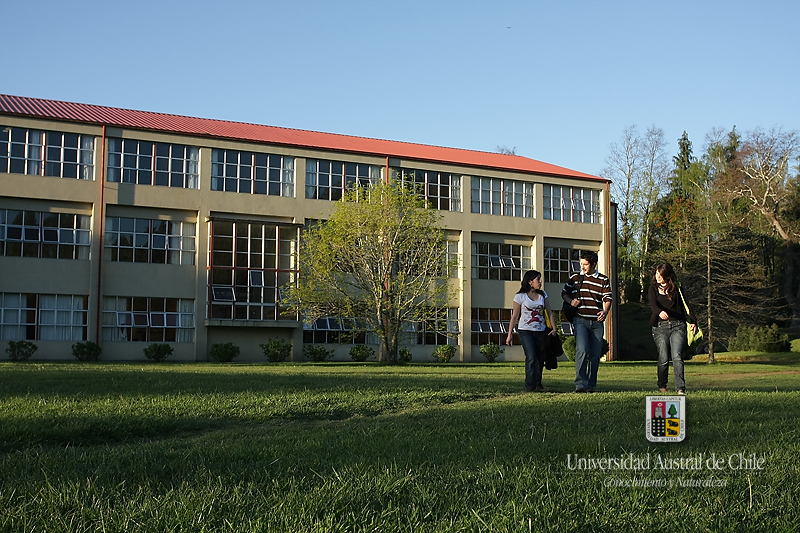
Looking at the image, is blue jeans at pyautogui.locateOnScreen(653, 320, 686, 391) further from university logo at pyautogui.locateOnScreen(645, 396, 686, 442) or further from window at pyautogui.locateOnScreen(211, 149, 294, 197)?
window at pyautogui.locateOnScreen(211, 149, 294, 197)

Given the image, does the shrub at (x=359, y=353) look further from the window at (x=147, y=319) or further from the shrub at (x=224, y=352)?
the window at (x=147, y=319)

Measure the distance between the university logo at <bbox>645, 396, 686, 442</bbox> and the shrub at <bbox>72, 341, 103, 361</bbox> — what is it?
34345 millimetres

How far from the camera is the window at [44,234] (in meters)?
37.6

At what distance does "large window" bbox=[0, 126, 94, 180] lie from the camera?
124 feet

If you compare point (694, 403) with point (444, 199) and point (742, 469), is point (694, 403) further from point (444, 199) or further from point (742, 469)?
point (444, 199)

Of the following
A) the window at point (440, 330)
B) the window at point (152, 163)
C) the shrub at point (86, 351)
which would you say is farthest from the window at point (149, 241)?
the window at point (440, 330)

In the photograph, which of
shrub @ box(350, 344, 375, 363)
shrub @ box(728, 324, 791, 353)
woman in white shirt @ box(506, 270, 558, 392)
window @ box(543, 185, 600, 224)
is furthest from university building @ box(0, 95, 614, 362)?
woman in white shirt @ box(506, 270, 558, 392)

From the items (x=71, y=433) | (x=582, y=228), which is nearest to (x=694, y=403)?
(x=71, y=433)

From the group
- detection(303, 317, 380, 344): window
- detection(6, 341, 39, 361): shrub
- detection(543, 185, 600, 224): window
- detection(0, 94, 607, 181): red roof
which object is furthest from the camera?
detection(543, 185, 600, 224): window

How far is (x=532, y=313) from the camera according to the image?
38.8 ft

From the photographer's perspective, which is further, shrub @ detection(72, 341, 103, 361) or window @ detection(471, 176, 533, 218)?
window @ detection(471, 176, 533, 218)

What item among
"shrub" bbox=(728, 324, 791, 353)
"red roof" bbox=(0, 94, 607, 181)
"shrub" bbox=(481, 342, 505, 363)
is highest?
"red roof" bbox=(0, 94, 607, 181)

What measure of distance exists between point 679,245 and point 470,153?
15533 millimetres

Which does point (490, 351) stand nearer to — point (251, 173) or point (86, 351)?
point (251, 173)
